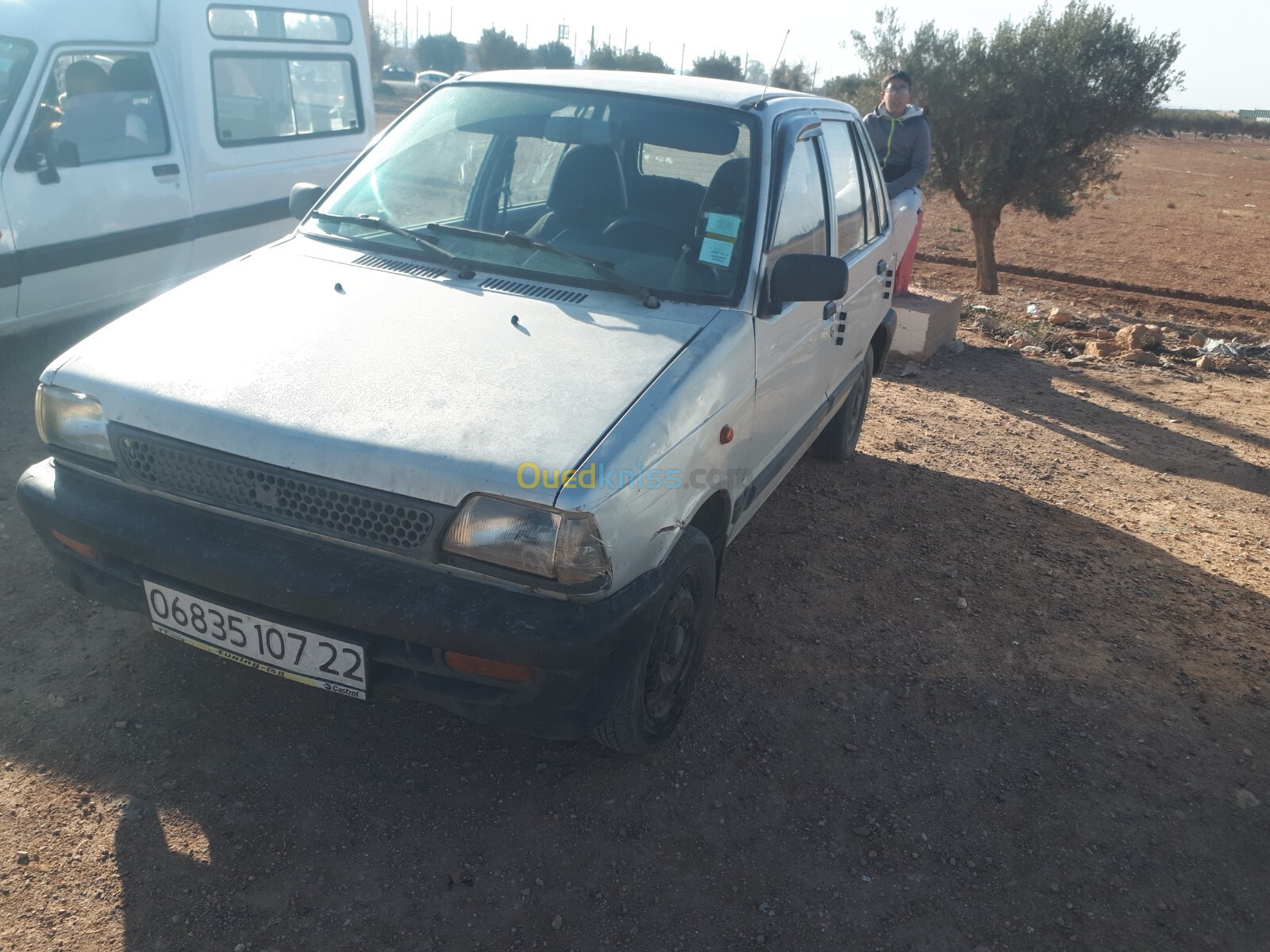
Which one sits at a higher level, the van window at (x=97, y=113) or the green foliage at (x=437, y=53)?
the van window at (x=97, y=113)

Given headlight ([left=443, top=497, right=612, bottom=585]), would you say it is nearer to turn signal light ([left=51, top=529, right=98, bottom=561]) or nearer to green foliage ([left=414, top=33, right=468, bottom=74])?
turn signal light ([left=51, top=529, right=98, bottom=561])

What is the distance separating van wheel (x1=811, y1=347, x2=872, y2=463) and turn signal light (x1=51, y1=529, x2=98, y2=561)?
3601 mm

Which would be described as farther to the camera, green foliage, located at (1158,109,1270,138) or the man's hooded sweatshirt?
green foliage, located at (1158,109,1270,138)

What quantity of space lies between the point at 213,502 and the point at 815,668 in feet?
7.15

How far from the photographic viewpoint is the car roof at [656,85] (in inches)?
142

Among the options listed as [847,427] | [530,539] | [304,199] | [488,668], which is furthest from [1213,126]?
[488,668]

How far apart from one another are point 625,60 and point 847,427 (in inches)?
1818

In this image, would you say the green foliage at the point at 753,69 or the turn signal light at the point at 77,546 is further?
the green foliage at the point at 753,69

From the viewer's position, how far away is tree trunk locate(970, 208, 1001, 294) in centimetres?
1302

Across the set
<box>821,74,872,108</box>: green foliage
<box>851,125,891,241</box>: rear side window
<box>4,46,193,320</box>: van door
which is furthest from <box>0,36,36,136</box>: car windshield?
<box>821,74,872,108</box>: green foliage

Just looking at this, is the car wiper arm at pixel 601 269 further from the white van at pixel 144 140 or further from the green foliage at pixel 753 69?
the white van at pixel 144 140

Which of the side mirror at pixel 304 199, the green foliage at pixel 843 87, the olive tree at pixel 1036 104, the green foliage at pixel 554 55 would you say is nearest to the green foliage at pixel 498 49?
the green foliage at pixel 554 55

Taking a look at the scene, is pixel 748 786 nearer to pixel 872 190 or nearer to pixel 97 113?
pixel 872 190

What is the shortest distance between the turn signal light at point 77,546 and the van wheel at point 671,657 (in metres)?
1.48
